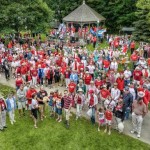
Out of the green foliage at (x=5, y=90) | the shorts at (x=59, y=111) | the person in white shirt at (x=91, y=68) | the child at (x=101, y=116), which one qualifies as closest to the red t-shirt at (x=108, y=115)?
the child at (x=101, y=116)

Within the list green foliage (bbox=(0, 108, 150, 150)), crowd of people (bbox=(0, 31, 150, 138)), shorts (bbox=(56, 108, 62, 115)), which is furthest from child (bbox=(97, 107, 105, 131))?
shorts (bbox=(56, 108, 62, 115))

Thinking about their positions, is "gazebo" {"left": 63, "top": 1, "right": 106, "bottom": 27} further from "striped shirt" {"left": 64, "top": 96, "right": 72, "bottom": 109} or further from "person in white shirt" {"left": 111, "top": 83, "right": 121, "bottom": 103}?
"striped shirt" {"left": 64, "top": 96, "right": 72, "bottom": 109}

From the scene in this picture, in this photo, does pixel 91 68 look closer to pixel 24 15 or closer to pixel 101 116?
pixel 101 116

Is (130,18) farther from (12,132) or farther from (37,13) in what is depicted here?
(12,132)

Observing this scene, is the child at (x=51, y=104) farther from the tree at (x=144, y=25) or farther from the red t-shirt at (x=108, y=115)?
the tree at (x=144, y=25)

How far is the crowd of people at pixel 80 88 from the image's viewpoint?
49.6 ft

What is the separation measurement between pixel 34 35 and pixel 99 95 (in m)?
21.3

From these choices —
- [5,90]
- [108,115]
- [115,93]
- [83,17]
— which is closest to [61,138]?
[108,115]

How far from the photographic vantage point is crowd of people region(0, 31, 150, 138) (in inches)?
595

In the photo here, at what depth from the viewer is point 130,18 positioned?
139 ft

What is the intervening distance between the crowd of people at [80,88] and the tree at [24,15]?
4152 millimetres

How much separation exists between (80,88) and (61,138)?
136 inches

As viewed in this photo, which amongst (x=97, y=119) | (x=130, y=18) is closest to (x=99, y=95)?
(x=97, y=119)

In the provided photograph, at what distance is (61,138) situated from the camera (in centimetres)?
1493
